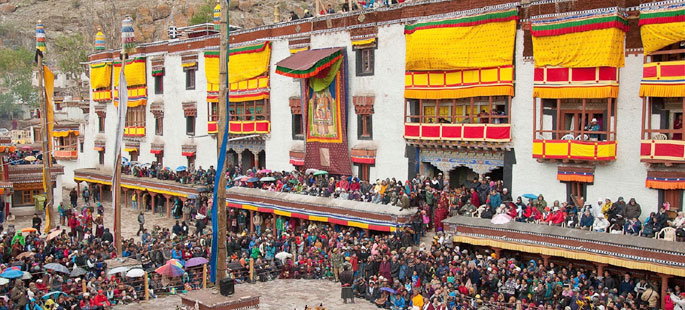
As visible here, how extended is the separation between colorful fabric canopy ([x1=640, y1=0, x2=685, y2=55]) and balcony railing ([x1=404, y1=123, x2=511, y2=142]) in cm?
647

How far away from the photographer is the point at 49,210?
35.2 metres

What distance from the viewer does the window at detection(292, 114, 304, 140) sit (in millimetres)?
39312

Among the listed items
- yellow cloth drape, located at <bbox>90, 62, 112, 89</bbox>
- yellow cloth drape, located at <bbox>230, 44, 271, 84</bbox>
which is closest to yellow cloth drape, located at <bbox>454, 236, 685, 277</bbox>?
yellow cloth drape, located at <bbox>230, 44, 271, 84</bbox>

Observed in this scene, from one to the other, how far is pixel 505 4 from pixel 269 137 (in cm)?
1757

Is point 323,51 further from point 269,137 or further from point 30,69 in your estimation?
point 30,69

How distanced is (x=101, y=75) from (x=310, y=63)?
27.0m

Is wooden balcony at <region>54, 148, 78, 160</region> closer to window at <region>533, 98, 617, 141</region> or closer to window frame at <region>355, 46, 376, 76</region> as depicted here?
window frame at <region>355, 46, 376, 76</region>

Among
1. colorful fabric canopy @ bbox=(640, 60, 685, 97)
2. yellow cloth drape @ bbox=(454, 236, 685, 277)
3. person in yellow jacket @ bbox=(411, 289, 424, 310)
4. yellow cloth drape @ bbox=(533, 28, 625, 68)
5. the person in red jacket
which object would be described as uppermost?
yellow cloth drape @ bbox=(533, 28, 625, 68)

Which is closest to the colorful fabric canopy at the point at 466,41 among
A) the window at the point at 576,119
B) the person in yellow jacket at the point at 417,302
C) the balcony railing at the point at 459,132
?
the balcony railing at the point at 459,132

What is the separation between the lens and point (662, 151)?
2347 centimetres

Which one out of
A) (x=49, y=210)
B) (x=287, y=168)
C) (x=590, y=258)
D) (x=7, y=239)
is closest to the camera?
(x=590, y=258)

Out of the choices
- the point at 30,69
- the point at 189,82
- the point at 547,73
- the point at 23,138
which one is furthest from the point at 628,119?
the point at 30,69

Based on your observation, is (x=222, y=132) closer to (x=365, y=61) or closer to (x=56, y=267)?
(x=56, y=267)

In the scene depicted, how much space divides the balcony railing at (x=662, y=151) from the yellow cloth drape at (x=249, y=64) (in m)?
22.5
